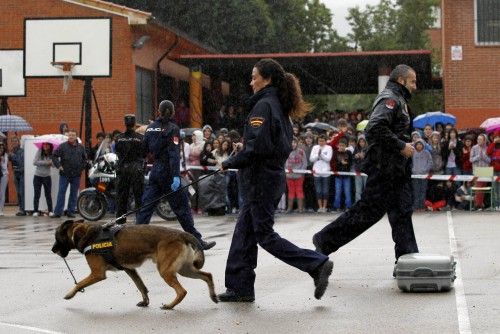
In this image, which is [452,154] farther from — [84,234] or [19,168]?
[84,234]

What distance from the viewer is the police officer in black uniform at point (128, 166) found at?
1886 centimetres

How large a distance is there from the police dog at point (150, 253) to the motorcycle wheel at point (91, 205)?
13601mm

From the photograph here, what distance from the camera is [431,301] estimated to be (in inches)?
406

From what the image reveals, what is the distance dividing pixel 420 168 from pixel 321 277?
16.4m

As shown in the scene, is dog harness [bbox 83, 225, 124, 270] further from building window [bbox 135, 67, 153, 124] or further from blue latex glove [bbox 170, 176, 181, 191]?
building window [bbox 135, 67, 153, 124]

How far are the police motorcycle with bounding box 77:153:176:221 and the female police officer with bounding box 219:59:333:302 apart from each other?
42.3 ft

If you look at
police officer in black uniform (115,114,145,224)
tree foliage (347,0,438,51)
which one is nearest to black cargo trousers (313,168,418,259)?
police officer in black uniform (115,114,145,224)

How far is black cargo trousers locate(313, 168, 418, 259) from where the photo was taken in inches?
459

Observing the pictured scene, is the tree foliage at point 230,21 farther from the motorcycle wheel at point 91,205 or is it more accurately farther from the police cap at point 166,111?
the police cap at point 166,111

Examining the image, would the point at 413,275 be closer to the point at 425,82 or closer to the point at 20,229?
the point at 20,229

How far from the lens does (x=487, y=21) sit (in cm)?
3491

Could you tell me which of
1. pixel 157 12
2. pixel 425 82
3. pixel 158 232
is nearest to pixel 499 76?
pixel 425 82

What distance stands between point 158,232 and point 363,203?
2356 mm

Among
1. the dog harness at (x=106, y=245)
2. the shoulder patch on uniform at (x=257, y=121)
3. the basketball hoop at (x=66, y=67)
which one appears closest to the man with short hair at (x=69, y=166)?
the basketball hoop at (x=66, y=67)
